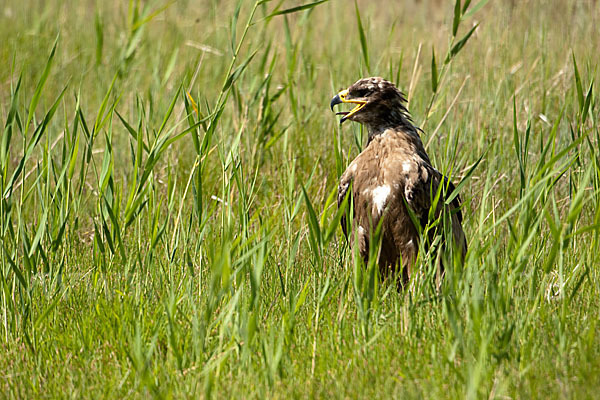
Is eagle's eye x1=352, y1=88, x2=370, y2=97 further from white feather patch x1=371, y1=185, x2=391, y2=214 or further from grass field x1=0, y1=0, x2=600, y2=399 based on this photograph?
white feather patch x1=371, y1=185, x2=391, y2=214

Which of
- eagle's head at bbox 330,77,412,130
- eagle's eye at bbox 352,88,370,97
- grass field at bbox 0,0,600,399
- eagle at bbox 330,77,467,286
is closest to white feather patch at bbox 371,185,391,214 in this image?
eagle at bbox 330,77,467,286

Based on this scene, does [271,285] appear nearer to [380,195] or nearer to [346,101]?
[380,195]

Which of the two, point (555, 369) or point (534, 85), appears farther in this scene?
point (534, 85)

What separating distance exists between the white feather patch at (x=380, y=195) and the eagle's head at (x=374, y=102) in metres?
0.38

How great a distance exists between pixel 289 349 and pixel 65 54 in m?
4.57

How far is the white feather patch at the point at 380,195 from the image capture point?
3.64 m

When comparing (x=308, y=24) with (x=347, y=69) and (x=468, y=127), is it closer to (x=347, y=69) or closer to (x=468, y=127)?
(x=347, y=69)

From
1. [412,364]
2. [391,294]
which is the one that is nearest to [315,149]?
[391,294]

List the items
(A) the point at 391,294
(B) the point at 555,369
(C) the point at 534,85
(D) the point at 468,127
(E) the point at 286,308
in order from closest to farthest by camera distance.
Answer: (B) the point at 555,369 → (E) the point at 286,308 → (A) the point at 391,294 → (D) the point at 468,127 → (C) the point at 534,85

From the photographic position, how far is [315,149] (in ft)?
16.2

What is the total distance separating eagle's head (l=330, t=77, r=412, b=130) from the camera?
3814 millimetres

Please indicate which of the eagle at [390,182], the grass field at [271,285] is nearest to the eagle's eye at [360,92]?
the eagle at [390,182]

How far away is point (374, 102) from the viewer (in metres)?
3.83

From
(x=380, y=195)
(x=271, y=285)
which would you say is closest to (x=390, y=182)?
(x=380, y=195)
